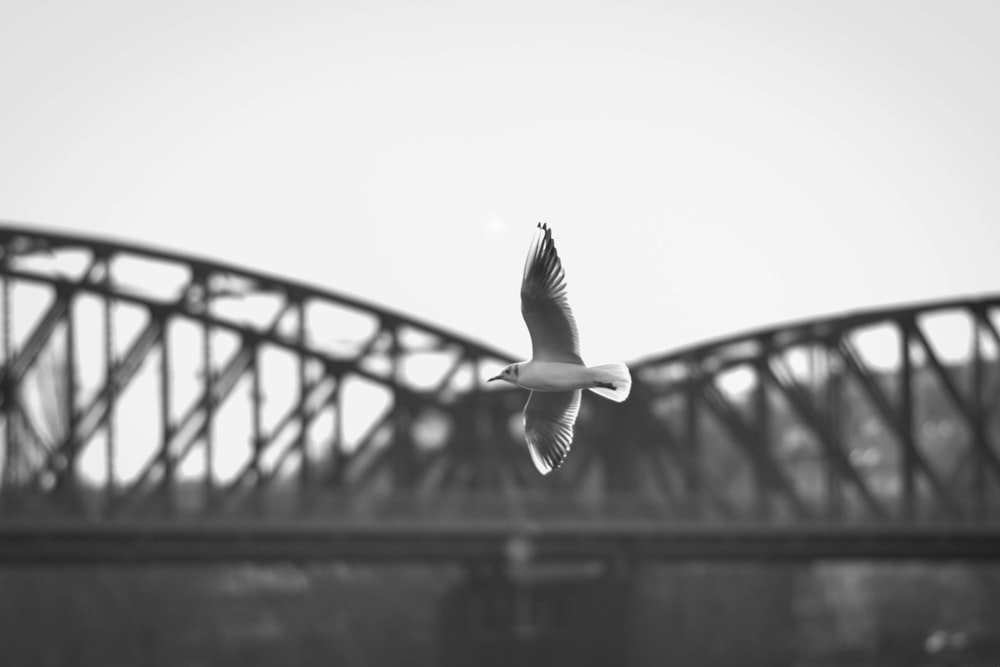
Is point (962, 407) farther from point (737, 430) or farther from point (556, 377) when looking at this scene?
point (556, 377)

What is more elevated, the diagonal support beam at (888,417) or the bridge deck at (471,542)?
the diagonal support beam at (888,417)

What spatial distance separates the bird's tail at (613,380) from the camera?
20.8m

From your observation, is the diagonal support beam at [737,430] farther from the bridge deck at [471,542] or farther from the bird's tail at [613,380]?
the bird's tail at [613,380]

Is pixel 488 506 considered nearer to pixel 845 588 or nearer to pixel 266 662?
pixel 266 662

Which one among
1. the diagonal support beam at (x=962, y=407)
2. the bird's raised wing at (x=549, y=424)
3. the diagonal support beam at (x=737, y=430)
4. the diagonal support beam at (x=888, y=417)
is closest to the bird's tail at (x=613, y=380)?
the bird's raised wing at (x=549, y=424)

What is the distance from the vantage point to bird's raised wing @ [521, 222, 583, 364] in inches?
828

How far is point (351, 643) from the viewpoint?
99625 millimetres

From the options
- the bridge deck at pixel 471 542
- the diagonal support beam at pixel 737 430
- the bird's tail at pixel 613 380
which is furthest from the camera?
the diagonal support beam at pixel 737 430

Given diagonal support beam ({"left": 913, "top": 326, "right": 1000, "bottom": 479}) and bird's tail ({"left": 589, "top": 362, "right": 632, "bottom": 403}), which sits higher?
diagonal support beam ({"left": 913, "top": 326, "right": 1000, "bottom": 479})

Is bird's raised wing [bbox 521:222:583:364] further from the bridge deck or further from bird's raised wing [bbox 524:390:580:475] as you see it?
the bridge deck

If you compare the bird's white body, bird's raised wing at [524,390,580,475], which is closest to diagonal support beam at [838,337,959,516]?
bird's raised wing at [524,390,580,475]

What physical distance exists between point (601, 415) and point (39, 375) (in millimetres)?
27635

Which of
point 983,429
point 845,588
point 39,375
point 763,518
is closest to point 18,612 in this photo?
point 39,375

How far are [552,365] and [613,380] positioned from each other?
97 centimetres
